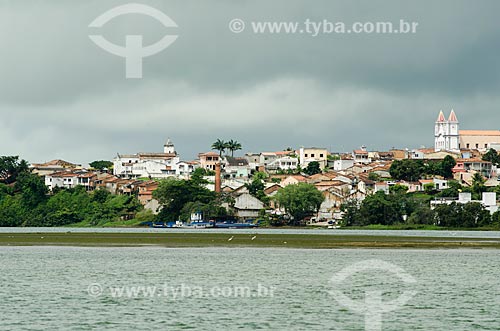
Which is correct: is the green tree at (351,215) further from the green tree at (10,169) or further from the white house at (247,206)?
the green tree at (10,169)

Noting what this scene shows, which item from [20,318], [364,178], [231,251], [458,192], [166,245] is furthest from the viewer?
[364,178]

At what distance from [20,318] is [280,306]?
9.56m

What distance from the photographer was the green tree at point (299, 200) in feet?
427

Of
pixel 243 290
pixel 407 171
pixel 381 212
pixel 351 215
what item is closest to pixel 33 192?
pixel 351 215

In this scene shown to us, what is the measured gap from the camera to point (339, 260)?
5981cm

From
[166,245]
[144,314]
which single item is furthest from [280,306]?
[166,245]

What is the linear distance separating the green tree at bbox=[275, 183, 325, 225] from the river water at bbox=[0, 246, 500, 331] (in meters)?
63.3

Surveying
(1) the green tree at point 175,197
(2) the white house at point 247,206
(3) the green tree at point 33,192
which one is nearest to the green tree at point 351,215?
(2) the white house at point 247,206

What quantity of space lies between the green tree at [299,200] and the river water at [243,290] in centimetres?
6328

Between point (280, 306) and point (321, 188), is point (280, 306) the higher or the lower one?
the lower one

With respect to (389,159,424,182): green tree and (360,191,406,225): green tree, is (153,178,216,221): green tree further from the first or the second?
(389,159,424,182): green tree

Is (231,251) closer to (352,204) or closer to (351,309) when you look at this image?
(351,309)

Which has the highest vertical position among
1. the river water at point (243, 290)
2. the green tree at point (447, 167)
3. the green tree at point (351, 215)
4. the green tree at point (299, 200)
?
the green tree at point (447, 167)

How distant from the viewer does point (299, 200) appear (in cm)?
13038
